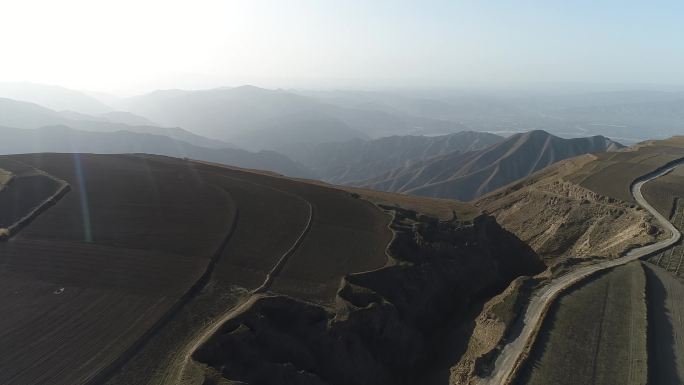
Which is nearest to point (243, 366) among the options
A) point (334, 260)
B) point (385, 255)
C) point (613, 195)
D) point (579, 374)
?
point (334, 260)

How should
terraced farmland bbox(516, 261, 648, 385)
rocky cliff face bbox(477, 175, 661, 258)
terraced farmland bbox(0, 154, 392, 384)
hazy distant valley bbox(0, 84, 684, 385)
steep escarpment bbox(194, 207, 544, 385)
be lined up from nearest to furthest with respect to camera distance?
terraced farmland bbox(0, 154, 392, 384)
hazy distant valley bbox(0, 84, 684, 385)
steep escarpment bbox(194, 207, 544, 385)
terraced farmland bbox(516, 261, 648, 385)
rocky cliff face bbox(477, 175, 661, 258)

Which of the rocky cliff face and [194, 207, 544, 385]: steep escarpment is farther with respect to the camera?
the rocky cliff face

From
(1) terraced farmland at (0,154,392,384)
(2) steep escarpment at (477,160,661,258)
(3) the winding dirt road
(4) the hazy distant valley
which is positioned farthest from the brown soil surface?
(3) the winding dirt road

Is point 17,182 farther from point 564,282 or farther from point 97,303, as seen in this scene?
point 564,282

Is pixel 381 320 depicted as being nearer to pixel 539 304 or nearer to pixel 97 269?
pixel 539 304

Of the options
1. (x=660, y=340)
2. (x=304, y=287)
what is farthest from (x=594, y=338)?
(x=304, y=287)

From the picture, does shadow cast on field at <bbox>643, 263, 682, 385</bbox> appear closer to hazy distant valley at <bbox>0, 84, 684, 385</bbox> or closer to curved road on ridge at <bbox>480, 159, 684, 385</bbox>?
hazy distant valley at <bbox>0, 84, 684, 385</bbox>

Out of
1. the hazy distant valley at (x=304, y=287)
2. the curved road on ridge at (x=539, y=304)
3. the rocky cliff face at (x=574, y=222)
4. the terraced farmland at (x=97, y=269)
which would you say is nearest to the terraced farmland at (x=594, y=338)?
the hazy distant valley at (x=304, y=287)
